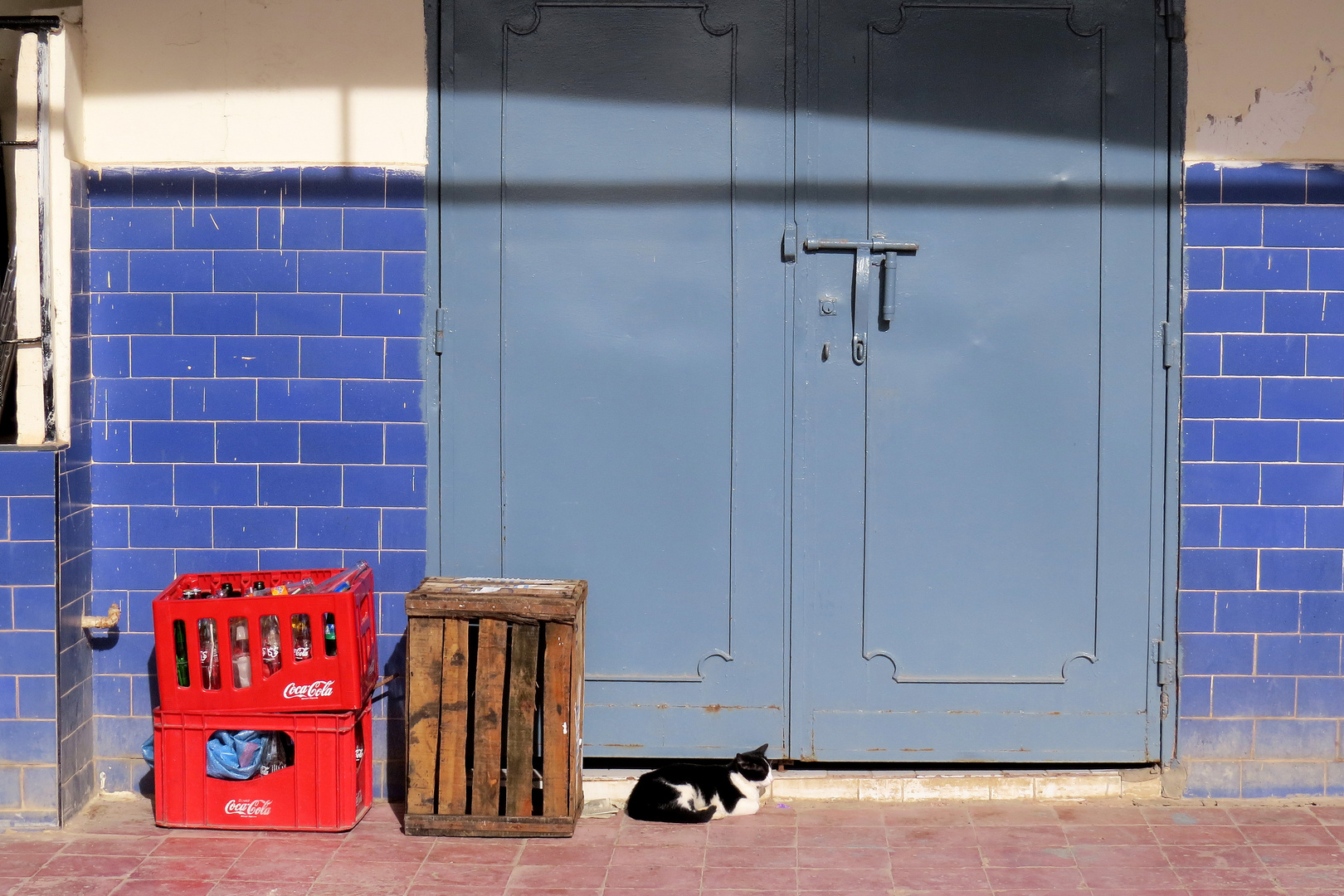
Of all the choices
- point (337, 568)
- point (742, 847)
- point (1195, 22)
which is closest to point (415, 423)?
A: point (337, 568)

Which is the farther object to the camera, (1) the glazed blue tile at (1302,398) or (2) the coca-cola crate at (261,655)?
(1) the glazed blue tile at (1302,398)

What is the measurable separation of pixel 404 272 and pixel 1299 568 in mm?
3602

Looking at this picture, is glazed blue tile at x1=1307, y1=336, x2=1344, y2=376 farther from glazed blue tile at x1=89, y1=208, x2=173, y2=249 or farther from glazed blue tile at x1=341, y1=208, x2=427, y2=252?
glazed blue tile at x1=89, y1=208, x2=173, y2=249

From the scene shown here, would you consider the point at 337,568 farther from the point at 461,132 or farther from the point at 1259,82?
the point at 1259,82

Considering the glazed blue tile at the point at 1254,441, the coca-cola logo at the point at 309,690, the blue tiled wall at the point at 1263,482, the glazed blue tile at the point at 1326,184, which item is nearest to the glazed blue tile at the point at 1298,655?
the blue tiled wall at the point at 1263,482

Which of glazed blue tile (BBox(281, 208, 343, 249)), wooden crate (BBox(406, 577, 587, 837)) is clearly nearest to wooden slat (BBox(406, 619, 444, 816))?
wooden crate (BBox(406, 577, 587, 837))

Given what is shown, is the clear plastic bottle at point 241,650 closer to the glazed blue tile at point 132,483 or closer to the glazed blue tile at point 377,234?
the glazed blue tile at point 132,483

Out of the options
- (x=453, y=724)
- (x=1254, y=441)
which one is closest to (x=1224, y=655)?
(x=1254, y=441)

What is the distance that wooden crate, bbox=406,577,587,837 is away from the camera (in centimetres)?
467

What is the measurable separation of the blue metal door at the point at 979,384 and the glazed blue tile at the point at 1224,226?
0.12 metres

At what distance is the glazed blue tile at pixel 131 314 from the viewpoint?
16.4ft

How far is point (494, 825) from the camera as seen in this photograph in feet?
15.5

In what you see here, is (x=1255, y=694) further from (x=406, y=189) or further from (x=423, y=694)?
(x=406, y=189)

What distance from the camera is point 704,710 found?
5102 mm
